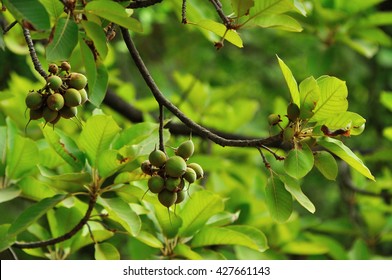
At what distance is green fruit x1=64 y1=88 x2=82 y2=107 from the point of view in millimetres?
1110

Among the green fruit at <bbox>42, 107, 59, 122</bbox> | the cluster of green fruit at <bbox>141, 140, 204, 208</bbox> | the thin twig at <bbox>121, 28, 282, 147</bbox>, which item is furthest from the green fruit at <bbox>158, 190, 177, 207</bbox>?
the green fruit at <bbox>42, 107, 59, 122</bbox>

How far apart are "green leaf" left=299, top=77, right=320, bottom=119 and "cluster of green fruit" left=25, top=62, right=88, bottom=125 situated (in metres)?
0.37

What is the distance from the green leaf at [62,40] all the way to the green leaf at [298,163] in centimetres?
40

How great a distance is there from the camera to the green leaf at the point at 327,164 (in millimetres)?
1255

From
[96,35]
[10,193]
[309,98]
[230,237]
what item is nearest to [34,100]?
[96,35]

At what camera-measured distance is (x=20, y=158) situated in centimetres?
171

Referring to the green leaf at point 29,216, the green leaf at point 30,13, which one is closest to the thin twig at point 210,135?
the green leaf at point 30,13

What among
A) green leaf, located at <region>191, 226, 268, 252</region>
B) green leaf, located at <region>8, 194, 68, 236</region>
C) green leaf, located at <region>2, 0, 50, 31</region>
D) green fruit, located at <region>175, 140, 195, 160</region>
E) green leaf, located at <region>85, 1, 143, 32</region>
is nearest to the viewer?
green leaf, located at <region>2, 0, 50, 31</region>

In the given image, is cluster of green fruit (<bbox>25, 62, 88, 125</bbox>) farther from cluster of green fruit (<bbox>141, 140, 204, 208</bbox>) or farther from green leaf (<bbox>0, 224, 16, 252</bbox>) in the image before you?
green leaf (<bbox>0, 224, 16, 252</bbox>)

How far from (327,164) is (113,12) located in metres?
0.46

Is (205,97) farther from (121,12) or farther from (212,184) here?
(121,12)

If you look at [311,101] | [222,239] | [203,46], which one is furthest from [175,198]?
[203,46]

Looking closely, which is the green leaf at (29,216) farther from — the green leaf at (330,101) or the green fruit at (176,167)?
the green leaf at (330,101)

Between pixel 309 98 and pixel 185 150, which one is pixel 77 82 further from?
pixel 309 98
